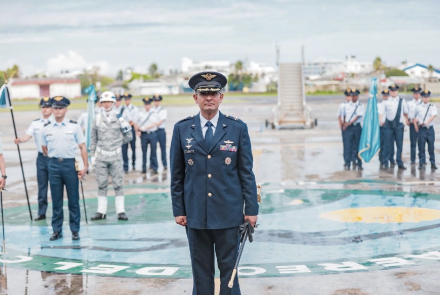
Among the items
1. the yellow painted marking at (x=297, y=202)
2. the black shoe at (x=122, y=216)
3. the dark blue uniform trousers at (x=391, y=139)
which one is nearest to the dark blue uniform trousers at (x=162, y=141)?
the dark blue uniform trousers at (x=391, y=139)

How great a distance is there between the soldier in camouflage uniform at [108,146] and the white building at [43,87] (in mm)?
114818

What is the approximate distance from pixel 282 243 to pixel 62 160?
3346 mm

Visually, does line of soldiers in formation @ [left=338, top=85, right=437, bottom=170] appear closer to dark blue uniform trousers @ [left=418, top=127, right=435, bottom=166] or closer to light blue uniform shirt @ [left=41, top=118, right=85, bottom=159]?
dark blue uniform trousers @ [left=418, top=127, right=435, bottom=166]

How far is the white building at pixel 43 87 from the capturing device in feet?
407

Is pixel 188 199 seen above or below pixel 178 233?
above

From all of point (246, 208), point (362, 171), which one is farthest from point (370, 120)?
point (246, 208)

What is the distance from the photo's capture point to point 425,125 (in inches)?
639

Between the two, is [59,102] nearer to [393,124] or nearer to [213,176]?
[213,176]

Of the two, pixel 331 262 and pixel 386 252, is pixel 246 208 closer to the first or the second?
pixel 331 262

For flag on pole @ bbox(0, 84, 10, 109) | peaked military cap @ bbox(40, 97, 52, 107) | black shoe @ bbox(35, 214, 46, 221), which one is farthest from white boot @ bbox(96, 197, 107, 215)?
flag on pole @ bbox(0, 84, 10, 109)

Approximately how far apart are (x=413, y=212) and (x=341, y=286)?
14.8 ft

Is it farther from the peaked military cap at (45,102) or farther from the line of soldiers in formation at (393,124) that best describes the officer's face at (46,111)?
the line of soldiers in formation at (393,124)

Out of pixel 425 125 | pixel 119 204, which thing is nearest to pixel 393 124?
pixel 425 125

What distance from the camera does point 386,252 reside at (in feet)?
28.5
